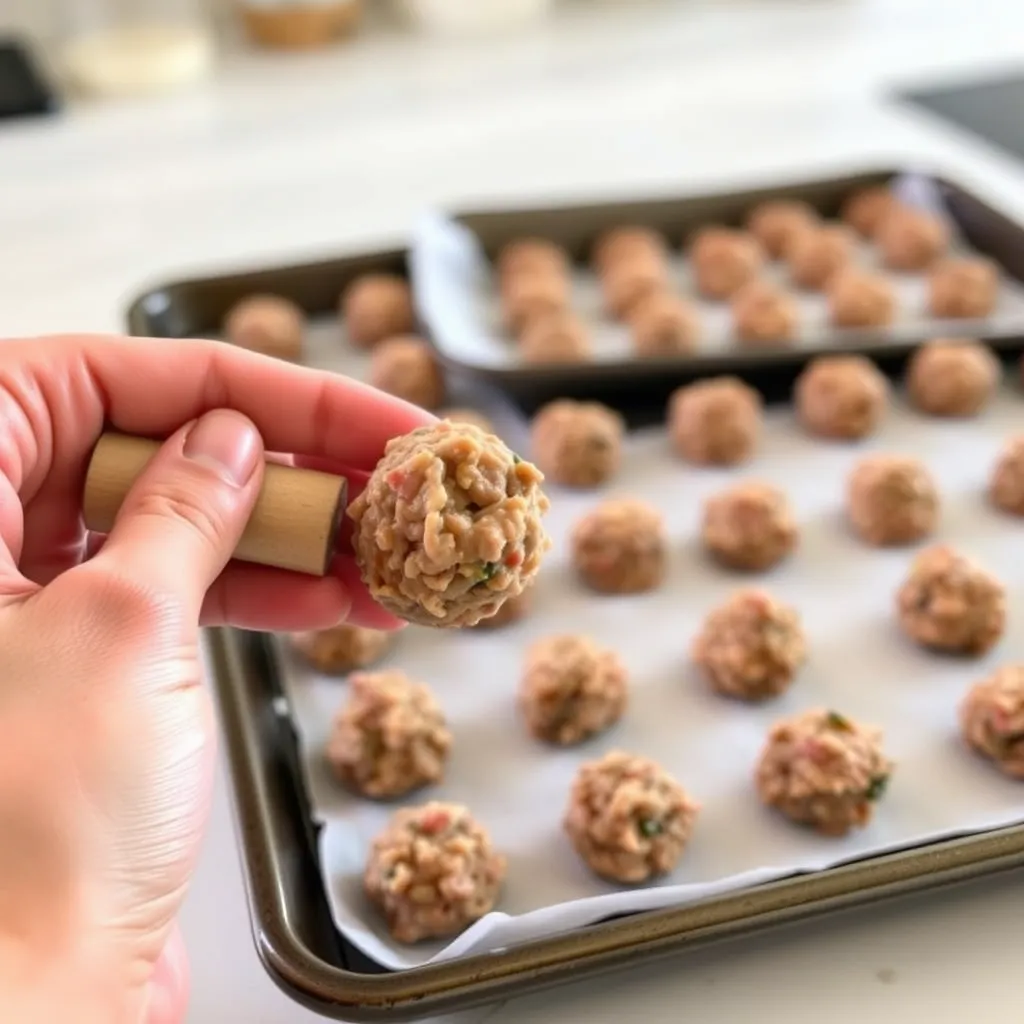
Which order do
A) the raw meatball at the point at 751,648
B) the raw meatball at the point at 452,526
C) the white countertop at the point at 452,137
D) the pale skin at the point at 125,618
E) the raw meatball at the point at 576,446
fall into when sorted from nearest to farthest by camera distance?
the pale skin at the point at 125,618
the raw meatball at the point at 452,526
the raw meatball at the point at 751,648
the raw meatball at the point at 576,446
the white countertop at the point at 452,137

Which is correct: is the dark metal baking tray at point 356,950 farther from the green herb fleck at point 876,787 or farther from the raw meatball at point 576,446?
the raw meatball at point 576,446

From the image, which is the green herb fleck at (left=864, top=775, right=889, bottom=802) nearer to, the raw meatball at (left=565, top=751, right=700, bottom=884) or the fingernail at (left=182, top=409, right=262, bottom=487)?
the raw meatball at (left=565, top=751, right=700, bottom=884)

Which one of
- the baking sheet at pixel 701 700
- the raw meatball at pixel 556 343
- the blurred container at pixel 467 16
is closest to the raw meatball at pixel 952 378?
the baking sheet at pixel 701 700

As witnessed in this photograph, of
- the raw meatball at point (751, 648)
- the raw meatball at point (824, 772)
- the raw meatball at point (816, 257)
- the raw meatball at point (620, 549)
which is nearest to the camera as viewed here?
the raw meatball at point (824, 772)

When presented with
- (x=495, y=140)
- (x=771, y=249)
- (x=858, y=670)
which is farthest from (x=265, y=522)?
(x=495, y=140)

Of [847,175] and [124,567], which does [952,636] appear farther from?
[847,175]

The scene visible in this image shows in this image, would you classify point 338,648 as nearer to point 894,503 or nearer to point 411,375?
point 411,375
